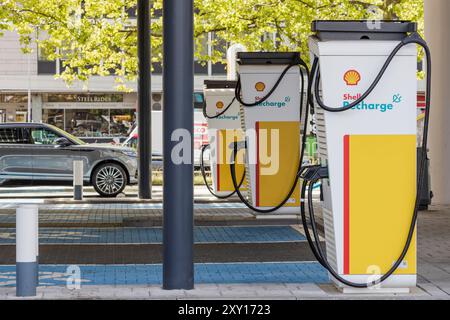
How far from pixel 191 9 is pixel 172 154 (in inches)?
51.3

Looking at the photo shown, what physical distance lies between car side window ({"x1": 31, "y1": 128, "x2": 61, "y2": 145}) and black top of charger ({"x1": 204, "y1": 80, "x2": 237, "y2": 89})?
12.9 feet

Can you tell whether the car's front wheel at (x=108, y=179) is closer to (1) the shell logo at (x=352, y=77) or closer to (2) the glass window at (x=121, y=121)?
(1) the shell logo at (x=352, y=77)

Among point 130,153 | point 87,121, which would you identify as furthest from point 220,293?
point 87,121

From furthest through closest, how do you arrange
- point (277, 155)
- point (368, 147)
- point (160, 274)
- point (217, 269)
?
point (277, 155), point (217, 269), point (160, 274), point (368, 147)

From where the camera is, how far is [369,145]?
27.5 ft

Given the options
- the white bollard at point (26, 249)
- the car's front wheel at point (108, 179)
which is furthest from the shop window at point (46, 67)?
the white bollard at point (26, 249)

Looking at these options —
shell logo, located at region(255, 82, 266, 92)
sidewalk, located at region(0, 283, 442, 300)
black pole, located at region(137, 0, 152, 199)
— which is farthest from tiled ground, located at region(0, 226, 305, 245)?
black pole, located at region(137, 0, 152, 199)

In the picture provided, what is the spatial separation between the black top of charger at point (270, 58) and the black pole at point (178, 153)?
214 inches

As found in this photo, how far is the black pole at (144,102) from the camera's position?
20422 mm

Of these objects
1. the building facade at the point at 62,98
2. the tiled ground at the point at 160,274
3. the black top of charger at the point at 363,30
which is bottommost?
the tiled ground at the point at 160,274

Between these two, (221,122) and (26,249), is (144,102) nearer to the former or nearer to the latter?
(221,122)

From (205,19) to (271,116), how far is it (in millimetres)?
15429

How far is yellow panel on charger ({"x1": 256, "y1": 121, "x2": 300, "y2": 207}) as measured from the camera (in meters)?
14.2
